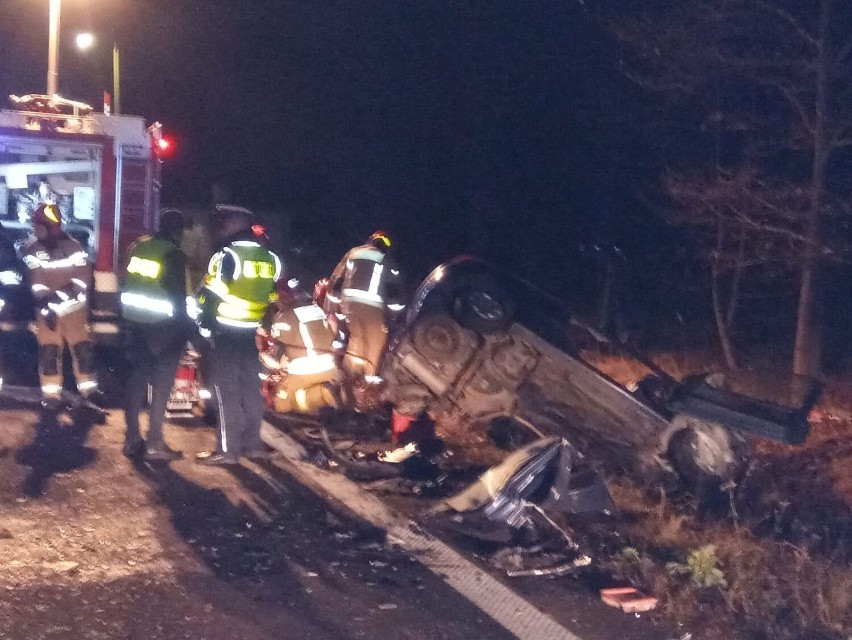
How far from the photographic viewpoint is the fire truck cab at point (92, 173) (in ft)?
29.3

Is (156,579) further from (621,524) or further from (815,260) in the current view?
(815,260)

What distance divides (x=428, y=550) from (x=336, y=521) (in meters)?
0.59

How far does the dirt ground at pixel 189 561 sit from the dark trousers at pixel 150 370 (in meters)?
0.26

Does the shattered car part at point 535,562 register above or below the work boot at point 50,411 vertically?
above

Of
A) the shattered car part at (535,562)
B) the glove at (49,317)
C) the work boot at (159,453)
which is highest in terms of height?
the glove at (49,317)

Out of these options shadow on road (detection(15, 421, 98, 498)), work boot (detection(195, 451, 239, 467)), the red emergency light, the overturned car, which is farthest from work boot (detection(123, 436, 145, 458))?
the red emergency light

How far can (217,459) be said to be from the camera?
6.45m

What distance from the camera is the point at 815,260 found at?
29.7 feet

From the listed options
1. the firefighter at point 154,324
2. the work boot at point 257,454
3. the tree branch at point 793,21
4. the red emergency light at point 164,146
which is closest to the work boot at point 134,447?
the firefighter at point 154,324

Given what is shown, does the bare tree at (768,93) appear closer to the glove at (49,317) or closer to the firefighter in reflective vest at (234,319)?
the firefighter in reflective vest at (234,319)

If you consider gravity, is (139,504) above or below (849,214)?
below

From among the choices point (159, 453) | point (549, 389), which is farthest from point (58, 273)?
point (549, 389)

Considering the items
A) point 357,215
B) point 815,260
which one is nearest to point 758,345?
point 815,260

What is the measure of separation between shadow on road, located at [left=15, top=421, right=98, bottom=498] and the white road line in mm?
1287
